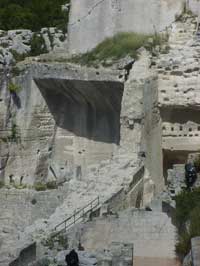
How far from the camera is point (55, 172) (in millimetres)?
30422

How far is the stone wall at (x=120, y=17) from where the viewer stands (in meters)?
28.3

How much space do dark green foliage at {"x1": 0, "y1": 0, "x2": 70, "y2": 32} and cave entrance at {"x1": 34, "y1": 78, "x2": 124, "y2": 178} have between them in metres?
6.95

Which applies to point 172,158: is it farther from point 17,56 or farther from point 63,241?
point 63,241

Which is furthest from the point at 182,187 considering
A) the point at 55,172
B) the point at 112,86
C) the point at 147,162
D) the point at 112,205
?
the point at 55,172

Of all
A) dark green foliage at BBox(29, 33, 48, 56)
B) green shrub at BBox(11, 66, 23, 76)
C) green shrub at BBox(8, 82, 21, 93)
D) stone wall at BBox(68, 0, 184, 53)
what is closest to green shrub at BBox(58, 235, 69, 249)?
green shrub at BBox(8, 82, 21, 93)

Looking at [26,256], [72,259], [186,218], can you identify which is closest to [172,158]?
[186,218]

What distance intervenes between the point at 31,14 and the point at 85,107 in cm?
1013

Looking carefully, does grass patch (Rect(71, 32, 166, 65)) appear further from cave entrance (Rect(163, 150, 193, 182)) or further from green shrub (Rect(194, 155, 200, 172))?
green shrub (Rect(194, 155, 200, 172))

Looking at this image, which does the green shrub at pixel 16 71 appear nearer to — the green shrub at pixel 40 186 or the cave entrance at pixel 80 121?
the cave entrance at pixel 80 121

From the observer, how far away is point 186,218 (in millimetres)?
18938

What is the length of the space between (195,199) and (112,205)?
5407 millimetres

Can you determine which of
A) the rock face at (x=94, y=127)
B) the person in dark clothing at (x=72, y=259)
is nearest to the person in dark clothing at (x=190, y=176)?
the rock face at (x=94, y=127)

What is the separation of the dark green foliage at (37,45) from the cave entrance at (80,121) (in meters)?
2.73

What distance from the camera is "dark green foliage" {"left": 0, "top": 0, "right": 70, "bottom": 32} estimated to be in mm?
37844
